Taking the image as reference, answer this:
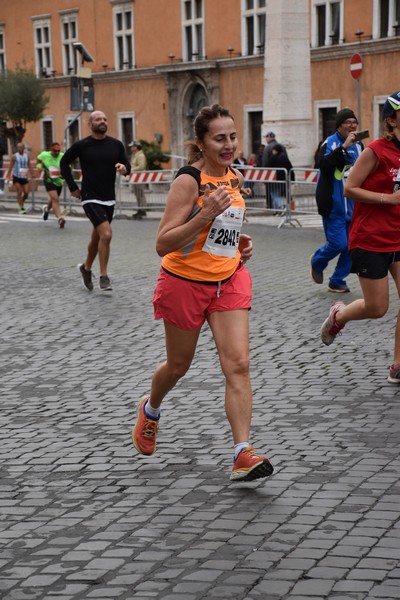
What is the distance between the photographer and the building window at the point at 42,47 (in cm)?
4997

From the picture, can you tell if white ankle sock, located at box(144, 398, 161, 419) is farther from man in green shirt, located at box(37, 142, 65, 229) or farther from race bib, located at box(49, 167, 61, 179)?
race bib, located at box(49, 167, 61, 179)

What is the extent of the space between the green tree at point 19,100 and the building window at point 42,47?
15.7 ft

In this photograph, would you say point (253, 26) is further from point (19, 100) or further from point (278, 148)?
point (278, 148)

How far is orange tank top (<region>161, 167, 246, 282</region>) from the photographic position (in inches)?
233

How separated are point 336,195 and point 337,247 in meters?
0.53

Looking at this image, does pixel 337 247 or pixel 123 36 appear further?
pixel 123 36

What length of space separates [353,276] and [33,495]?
917 centimetres

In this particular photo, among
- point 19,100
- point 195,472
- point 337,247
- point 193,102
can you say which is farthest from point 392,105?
point 19,100

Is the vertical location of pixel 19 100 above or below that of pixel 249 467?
above

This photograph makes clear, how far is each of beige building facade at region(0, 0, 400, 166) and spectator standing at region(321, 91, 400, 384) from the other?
20.0 meters

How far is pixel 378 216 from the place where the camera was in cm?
791

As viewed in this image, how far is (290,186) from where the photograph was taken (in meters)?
24.1

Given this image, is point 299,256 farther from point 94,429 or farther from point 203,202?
point 203,202

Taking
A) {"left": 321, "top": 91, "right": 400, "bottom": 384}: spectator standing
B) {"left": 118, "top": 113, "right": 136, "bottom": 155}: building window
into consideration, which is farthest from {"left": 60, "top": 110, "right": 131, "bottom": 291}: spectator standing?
{"left": 118, "top": 113, "right": 136, "bottom": 155}: building window
